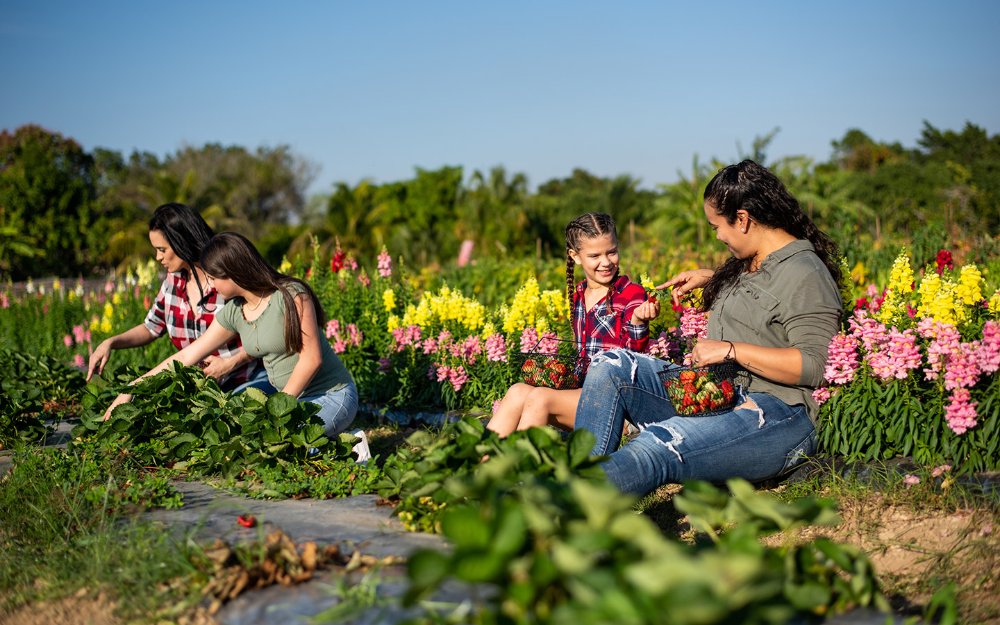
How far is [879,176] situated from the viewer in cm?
2817

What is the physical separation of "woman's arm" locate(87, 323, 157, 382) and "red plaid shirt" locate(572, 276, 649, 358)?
2656 millimetres

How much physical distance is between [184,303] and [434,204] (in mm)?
34796

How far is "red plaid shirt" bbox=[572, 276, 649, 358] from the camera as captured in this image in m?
3.97

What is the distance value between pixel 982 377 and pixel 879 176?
90.6ft

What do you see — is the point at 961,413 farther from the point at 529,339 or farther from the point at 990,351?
the point at 529,339

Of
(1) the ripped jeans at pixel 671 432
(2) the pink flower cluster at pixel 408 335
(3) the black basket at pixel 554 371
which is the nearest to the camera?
(1) the ripped jeans at pixel 671 432

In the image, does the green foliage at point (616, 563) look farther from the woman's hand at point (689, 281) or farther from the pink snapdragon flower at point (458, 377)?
the pink snapdragon flower at point (458, 377)

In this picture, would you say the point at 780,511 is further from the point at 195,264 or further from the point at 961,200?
the point at 961,200

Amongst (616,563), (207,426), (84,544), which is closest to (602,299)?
(207,426)

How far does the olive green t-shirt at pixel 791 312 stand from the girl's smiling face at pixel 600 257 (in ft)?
2.30

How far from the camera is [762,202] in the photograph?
3.47 m

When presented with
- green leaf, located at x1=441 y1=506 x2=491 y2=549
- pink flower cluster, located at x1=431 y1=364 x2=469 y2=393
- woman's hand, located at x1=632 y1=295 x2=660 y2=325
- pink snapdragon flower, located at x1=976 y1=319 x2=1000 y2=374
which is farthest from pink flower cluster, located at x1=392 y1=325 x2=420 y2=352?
green leaf, located at x1=441 y1=506 x2=491 y2=549

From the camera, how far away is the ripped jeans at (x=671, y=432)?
9.90ft

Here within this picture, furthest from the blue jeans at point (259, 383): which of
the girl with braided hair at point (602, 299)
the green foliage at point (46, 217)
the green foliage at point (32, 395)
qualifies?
the green foliage at point (46, 217)
